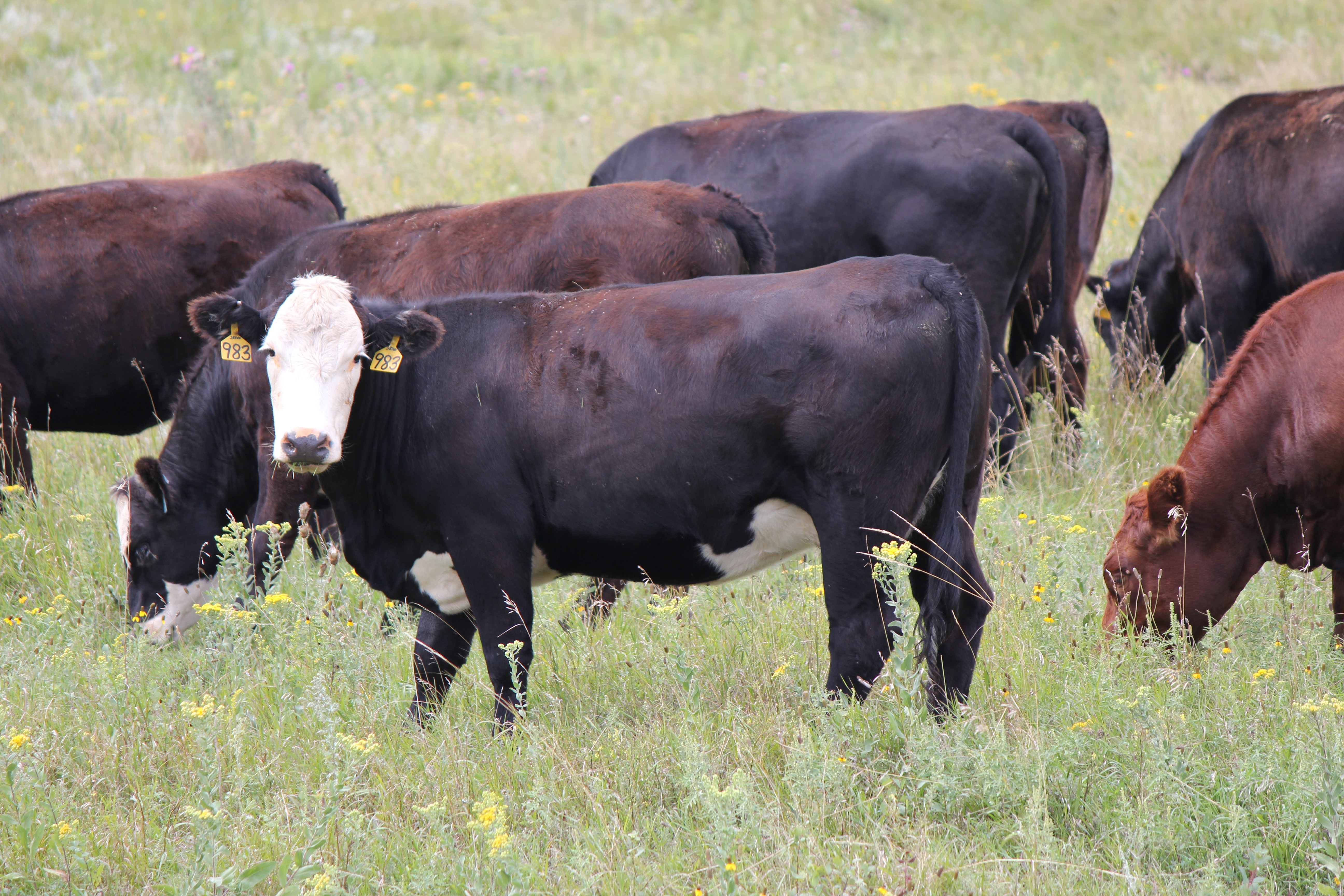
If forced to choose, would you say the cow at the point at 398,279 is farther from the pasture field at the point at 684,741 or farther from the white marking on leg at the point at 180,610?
the pasture field at the point at 684,741

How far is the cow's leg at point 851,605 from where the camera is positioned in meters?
3.97

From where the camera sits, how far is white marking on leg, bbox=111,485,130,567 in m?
5.82

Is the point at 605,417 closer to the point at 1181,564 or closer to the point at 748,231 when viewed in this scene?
the point at 748,231

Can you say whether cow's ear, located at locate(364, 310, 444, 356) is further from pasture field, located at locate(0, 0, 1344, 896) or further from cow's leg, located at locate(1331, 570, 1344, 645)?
cow's leg, located at locate(1331, 570, 1344, 645)

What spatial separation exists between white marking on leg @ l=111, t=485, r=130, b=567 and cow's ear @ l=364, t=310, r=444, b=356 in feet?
7.42

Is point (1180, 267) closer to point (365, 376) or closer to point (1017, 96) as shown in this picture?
point (365, 376)

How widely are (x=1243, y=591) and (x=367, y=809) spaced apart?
12.4ft

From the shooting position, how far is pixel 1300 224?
7.15 metres

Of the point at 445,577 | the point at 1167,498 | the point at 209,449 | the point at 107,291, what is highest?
the point at 1167,498

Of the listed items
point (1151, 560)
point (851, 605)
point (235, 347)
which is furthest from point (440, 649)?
point (1151, 560)

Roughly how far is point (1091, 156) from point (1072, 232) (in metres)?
0.75

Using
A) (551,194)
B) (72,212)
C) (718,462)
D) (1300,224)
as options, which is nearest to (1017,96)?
(1300,224)

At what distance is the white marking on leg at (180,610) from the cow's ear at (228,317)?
5.66ft

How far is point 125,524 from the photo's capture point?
229 inches
